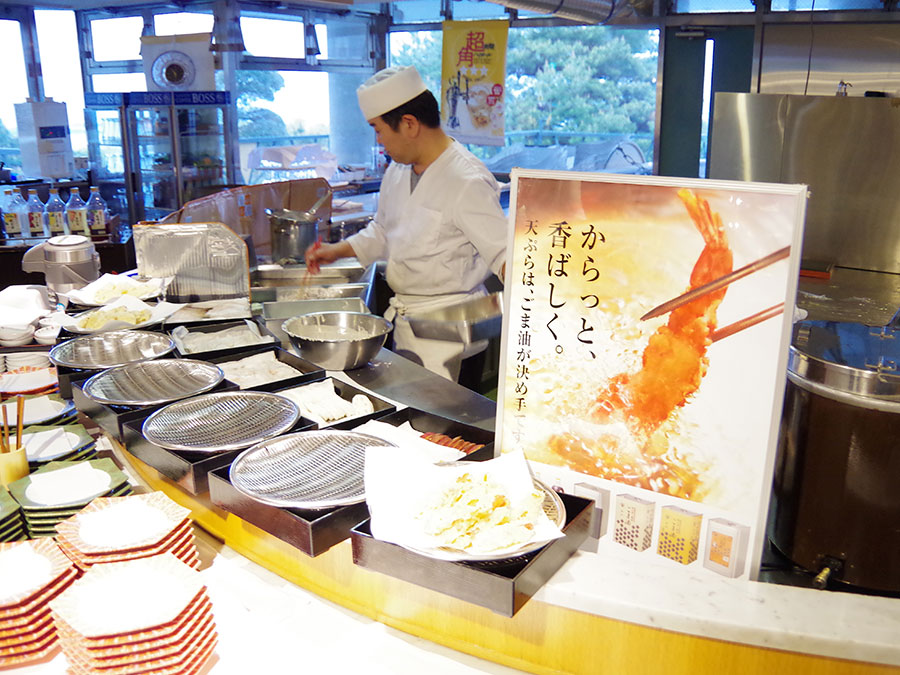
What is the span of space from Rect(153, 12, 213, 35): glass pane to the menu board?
294 inches

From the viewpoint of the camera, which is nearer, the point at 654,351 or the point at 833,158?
the point at 654,351

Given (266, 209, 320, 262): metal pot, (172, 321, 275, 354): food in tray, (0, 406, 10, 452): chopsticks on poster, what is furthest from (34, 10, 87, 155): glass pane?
(0, 406, 10, 452): chopsticks on poster

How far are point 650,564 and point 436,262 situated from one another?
2.29m

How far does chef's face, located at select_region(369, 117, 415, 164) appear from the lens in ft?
10.9

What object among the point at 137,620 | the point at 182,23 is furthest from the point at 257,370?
the point at 182,23

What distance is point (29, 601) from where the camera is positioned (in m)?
1.29

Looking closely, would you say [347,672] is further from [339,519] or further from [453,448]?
[453,448]

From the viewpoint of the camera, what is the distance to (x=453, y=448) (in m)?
1.58

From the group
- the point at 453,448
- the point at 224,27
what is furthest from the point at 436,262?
the point at 224,27

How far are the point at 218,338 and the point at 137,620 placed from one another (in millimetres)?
1328

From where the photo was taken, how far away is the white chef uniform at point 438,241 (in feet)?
10.7

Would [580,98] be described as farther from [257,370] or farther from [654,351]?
[654,351]

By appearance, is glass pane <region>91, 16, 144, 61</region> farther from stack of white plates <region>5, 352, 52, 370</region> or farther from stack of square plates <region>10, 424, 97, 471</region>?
stack of square plates <region>10, 424, 97, 471</region>

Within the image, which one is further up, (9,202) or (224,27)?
(224,27)
